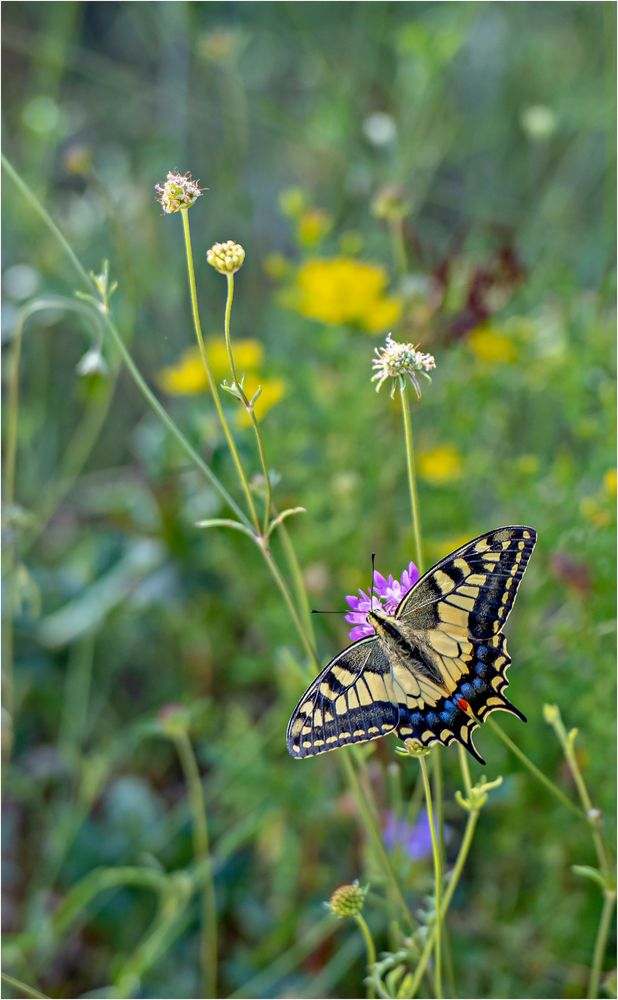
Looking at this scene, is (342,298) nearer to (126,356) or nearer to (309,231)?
(309,231)

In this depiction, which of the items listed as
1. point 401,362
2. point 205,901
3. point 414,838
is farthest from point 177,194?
point 205,901

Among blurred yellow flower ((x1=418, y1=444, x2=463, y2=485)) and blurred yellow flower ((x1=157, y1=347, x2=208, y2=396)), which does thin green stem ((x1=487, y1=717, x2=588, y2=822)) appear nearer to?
blurred yellow flower ((x1=418, y1=444, x2=463, y2=485))

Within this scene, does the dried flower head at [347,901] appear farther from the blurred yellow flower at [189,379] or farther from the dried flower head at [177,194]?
the blurred yellow flower at [189,379]

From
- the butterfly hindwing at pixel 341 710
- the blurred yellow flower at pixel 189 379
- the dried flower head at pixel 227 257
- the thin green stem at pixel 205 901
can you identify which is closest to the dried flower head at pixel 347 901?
the butterfly hindwing at pixel 341 710

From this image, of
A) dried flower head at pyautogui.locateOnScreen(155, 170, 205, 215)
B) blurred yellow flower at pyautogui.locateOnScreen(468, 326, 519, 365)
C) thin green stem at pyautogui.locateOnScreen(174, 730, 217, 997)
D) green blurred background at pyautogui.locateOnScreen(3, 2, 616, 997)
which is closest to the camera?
dried flower head at pyautogui.locateOnScreen(155, 170, 205, 215)

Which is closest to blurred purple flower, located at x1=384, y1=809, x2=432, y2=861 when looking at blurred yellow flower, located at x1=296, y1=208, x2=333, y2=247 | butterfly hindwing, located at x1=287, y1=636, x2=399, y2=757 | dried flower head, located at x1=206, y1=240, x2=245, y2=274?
butterfly hindwing, located at x1=287, y1=636, x2=399, y2=757

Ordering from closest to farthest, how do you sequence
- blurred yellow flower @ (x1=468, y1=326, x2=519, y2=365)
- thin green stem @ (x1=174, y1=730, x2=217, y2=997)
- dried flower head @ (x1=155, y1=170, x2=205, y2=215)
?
dried flower head @ (x1=155, y1=170, x2=205, y2=215)
thin green stem @ (x1=174, y1=730, x2=217, y2=997)
blurred yellow flower @ (x1=468, y1=326, x2=519, y2=365)
